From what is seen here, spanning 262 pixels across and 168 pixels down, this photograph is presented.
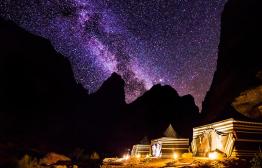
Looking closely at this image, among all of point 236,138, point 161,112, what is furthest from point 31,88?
point 236,138

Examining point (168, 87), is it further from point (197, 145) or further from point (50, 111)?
point (197, 145)

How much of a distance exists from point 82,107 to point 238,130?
2762 inches

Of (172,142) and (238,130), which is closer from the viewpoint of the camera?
(238,130)

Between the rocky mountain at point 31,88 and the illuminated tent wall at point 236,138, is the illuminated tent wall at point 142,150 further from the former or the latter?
the rocky mountain at point 31,88

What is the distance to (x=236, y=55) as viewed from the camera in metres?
46.0

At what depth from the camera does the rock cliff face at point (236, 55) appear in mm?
37312

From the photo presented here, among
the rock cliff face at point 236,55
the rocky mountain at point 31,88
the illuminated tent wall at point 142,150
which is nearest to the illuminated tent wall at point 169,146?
the illuminated tent wall at point 142,150

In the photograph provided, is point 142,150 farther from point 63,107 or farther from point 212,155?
point 63,107

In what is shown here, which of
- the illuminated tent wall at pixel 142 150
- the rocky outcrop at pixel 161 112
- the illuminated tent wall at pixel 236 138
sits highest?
the rocky outcrop at pixel 161 112

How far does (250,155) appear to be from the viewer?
550 inches

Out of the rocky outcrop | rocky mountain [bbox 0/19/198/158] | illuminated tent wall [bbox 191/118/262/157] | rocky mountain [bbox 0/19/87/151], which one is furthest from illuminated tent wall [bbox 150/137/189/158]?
the rocky outcrop

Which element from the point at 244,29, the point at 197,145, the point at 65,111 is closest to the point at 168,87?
the point at 65,111

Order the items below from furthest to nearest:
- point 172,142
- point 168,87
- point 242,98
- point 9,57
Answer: point 168,87 < point 9,57 < point 242,98 < point 172,142

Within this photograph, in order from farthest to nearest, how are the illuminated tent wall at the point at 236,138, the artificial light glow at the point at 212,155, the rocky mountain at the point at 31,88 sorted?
the rocky mountain at the point at 31,88 → the artificial light glow at the point at 212,155 → the illuminated tent wall at the point at 236,138
